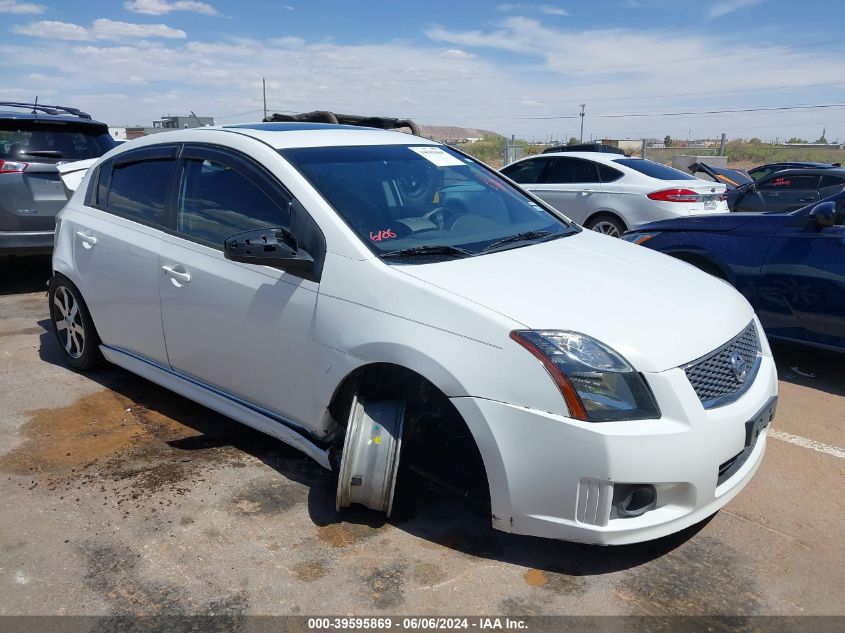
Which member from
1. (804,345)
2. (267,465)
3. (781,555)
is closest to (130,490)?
(267,465)

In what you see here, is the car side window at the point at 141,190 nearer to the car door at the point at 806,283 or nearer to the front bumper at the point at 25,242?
the front bumper at the point at 25,242

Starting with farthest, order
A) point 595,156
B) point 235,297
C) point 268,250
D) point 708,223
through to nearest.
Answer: point 595,156 < point 708,223 < point 235,297 < point 268,250

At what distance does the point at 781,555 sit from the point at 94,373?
4.40 metres

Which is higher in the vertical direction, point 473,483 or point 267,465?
point 473,483

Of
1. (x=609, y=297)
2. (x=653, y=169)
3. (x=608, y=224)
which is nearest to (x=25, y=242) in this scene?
(x=609, y=297)

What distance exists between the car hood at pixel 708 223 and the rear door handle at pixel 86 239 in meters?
4.31

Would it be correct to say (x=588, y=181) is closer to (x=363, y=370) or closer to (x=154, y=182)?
(x=154, y=182)

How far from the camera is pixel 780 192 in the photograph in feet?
40.7

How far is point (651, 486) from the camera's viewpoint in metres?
2.69

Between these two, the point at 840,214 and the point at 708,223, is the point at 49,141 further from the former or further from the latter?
the point at 840,214

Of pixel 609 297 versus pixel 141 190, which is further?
pixel 141 190

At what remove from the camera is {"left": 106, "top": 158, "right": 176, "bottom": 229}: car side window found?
4129 millimetres

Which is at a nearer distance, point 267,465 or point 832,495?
point 832,495

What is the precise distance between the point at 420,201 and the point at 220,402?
1470 mm
